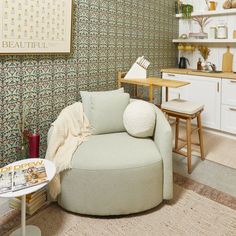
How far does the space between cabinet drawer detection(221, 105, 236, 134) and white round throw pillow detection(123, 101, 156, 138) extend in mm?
1718

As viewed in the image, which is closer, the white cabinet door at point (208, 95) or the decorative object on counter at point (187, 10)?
the white cabinet door at point (208, 95)

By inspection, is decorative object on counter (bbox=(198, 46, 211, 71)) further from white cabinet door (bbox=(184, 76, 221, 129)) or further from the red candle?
the red candle

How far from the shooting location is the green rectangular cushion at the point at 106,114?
2.21 metres

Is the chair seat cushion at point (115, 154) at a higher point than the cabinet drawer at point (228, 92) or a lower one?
lower

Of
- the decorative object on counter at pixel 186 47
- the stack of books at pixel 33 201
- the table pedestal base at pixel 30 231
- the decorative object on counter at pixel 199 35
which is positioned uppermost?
the decorative object on counter at pixel 199 35

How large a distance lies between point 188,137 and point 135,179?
0.91 m

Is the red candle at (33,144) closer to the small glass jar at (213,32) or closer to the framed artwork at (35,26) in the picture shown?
the framed artwork at (35,26)

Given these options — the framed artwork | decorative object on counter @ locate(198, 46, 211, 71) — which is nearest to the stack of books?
the framed artwork

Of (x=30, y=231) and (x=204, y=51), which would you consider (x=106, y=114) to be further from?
(x=204, y=51)

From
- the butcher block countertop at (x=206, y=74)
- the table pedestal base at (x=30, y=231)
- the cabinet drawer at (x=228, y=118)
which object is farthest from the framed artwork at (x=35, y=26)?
the cabinet drawer at (x=228, y=118)

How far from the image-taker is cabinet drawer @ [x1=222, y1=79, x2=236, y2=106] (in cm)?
325

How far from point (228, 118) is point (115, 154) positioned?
2.19m

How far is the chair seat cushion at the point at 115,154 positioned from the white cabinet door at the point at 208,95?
1810 mm

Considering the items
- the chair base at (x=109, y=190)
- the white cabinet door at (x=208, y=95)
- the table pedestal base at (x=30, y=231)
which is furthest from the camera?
the white cabinet door at (x=208, y=95)
